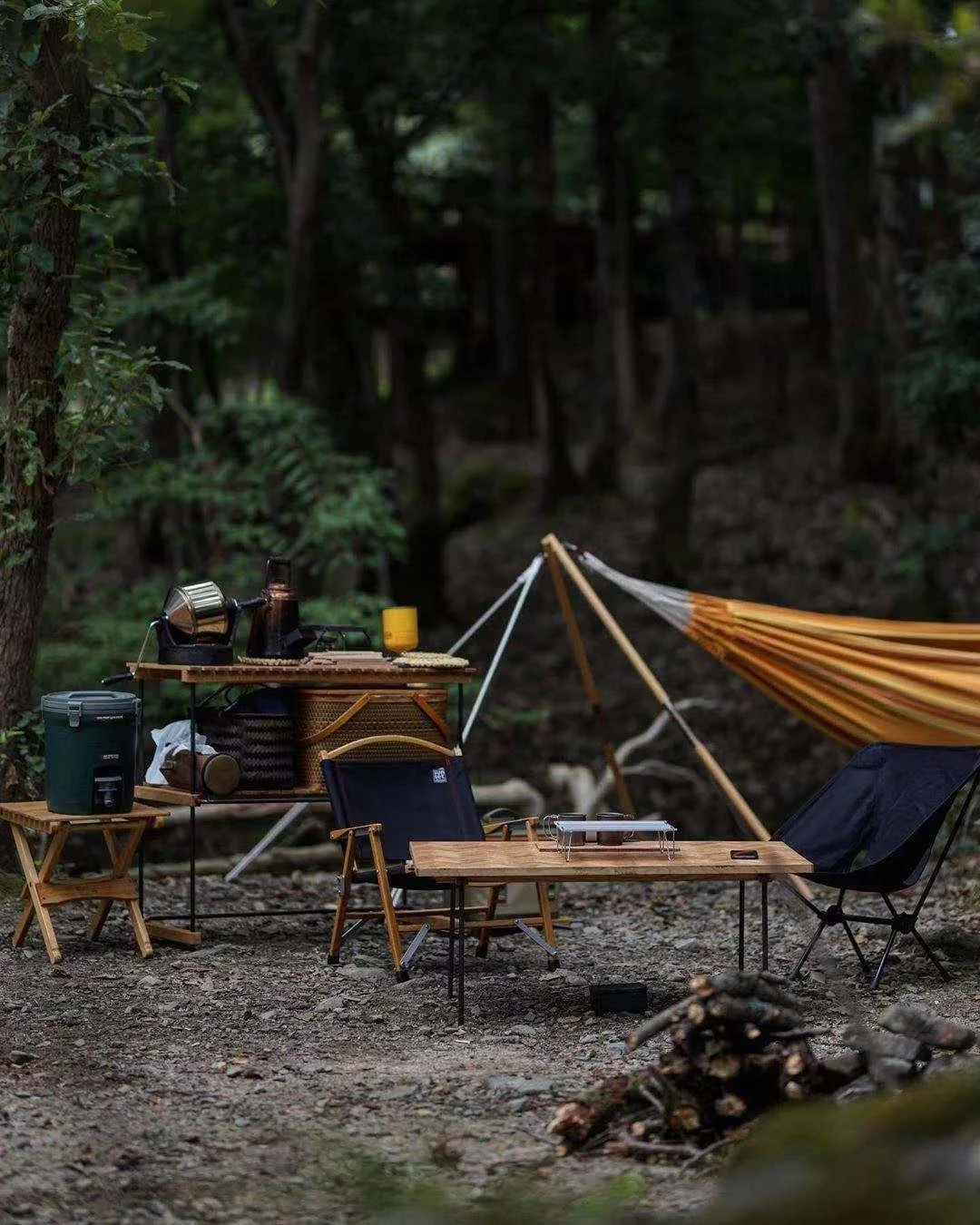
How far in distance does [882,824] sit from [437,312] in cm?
1774

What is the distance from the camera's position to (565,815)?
5.18 m

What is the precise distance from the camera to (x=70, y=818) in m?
5.05

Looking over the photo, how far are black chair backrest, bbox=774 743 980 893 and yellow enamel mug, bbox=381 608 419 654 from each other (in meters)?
1.41

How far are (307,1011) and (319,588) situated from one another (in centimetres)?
488

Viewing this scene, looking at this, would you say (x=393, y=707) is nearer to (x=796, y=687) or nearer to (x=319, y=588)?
(x=796, y=687)

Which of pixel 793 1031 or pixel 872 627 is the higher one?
pixel 872 627

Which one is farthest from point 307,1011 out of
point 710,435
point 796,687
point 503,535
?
point 710,435

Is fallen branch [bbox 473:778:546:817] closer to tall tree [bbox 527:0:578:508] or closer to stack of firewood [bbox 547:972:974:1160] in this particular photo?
stack of firewood [bbox 547:972:974:1160]

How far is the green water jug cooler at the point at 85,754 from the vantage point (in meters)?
5.05

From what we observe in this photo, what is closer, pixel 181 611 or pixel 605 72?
pixel 181 611

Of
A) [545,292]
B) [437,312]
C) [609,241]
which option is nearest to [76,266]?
[545,292]

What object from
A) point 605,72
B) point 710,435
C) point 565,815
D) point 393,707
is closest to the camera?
point 565,815

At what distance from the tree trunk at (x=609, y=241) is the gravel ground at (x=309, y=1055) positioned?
9689mm

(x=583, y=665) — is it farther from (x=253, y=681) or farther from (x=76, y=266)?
(x=76, y=266)
